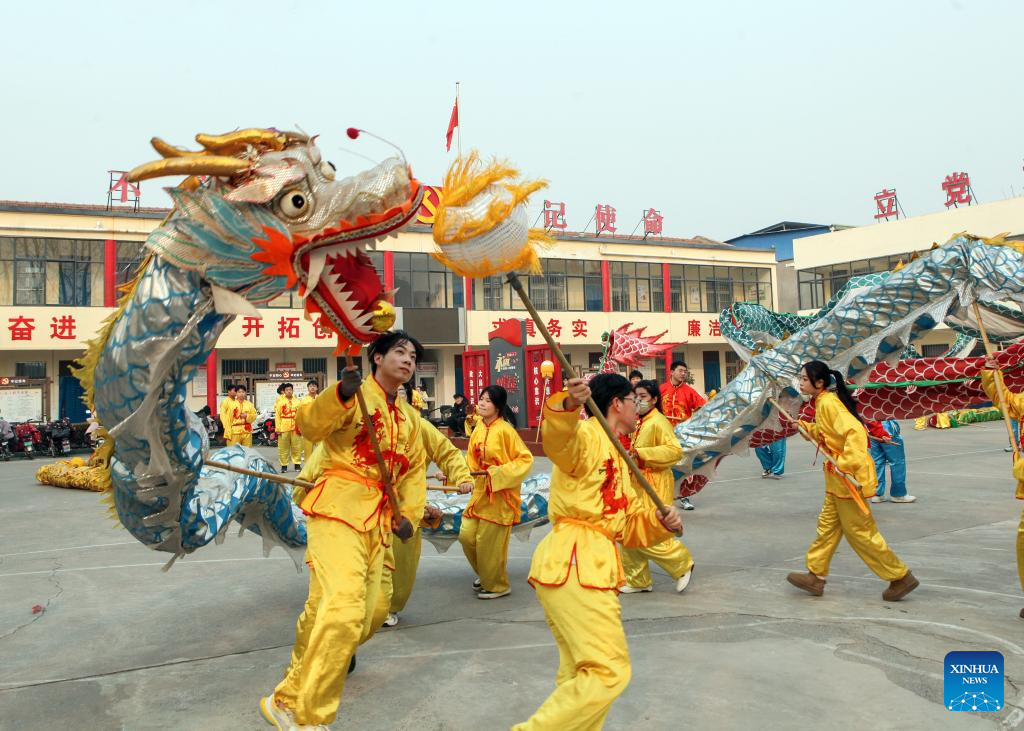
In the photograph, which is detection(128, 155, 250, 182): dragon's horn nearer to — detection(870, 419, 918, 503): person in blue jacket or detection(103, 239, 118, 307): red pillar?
detection(870, 419, 918, 503): person in blue jacket

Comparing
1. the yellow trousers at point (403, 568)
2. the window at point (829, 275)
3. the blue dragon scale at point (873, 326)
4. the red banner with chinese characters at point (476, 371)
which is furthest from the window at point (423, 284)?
the yellow trousers at point (403, 568)

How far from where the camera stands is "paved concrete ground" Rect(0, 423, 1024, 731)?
3.22 m

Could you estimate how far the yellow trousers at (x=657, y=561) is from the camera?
198 inches

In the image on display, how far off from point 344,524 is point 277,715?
727 millimetres

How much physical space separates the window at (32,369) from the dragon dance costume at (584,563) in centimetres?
2100

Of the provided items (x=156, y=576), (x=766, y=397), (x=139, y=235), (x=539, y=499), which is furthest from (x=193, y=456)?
(x=139, y=235)

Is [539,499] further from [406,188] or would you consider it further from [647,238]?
[647,238]

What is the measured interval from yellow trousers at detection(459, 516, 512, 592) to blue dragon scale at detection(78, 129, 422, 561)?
7.60 feet

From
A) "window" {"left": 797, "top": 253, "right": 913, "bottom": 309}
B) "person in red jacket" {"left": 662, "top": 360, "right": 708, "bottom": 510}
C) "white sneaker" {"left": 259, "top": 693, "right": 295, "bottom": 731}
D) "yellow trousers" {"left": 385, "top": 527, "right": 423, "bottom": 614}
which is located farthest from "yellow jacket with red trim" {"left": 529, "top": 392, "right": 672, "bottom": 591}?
"window" {"left": 797, "top": 253, "right": 913, "bottom": 309}

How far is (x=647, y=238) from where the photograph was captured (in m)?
27.2

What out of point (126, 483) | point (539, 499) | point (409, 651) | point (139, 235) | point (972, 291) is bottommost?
point (409, 651)

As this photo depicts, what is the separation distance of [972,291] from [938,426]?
603 inches

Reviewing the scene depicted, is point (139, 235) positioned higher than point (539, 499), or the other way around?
point (139, 235)

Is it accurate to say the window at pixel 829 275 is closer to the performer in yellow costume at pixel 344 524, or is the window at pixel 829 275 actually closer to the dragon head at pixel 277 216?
the performer in yellow costume at pixel 344 524
